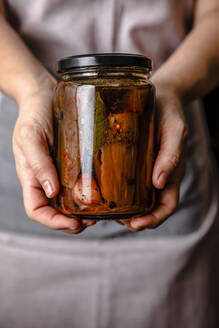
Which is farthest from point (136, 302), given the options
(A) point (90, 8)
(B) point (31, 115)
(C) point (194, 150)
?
(A) point (90, 8)

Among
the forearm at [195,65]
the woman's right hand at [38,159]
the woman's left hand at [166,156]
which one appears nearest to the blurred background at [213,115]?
the forearm at [195,65]

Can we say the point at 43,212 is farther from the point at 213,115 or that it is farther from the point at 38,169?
the point at 213,115

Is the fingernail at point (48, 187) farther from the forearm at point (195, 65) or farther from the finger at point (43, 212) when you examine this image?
the forearm at point (195, 65)

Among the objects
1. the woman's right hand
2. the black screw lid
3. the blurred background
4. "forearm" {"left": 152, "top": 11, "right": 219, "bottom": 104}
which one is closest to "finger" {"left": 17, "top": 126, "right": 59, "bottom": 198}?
the woman's right hand

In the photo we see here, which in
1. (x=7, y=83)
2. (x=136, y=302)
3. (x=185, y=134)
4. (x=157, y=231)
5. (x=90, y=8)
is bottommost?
(x=136, y=302)

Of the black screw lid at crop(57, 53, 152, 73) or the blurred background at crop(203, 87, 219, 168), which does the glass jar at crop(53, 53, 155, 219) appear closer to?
the black screw lid at crop(57, 53, 152, 73)

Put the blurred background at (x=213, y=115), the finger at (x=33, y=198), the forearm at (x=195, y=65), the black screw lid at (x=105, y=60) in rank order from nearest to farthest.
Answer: the black screw lid at (x=105, y=60)
the finger at (x=33, y=198)
the forearm at (x=195, y=65)
the blurred background at (x=213, y=115)

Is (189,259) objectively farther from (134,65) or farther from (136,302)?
(134,65)

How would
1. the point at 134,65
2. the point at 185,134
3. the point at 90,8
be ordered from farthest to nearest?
the point at 90,8 → the point at 185,134 → the point at 134,65
